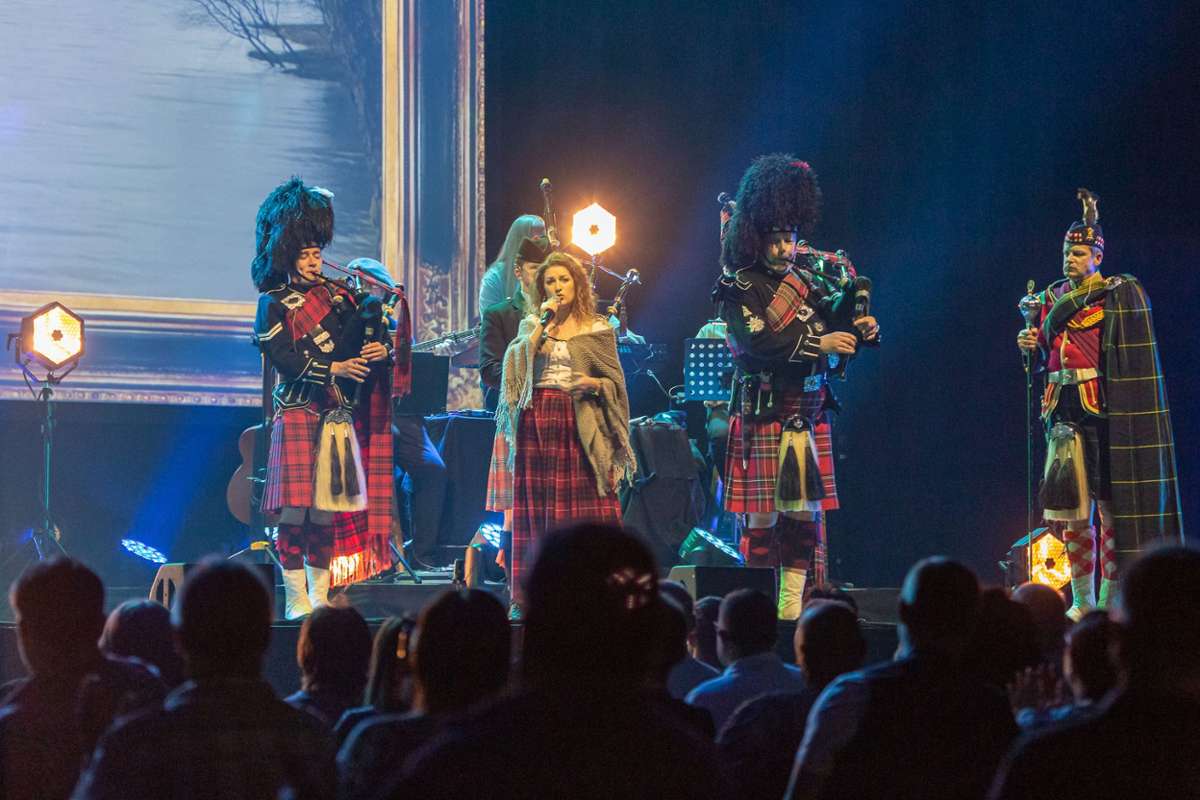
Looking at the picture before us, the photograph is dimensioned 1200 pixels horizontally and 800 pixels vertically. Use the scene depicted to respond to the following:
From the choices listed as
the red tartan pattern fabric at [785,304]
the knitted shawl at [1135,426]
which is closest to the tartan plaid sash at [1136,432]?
the knitted shawl at [1135,426]

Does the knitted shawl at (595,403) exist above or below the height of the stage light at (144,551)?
above

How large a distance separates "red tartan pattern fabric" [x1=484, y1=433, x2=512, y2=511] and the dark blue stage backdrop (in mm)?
2546

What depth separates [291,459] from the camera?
634cm

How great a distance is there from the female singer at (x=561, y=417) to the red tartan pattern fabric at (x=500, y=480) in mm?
328

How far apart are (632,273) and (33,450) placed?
3.62 meters

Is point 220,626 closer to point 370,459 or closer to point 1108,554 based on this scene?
point 370,459

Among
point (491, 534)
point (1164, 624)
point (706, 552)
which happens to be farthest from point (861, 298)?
point (1164, 624)

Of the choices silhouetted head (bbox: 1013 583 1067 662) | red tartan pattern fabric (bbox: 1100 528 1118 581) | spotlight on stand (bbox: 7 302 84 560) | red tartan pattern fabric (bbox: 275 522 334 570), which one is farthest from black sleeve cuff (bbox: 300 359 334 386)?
A: red tartan pattern fabric (bbox: 1100 528 1118 581)

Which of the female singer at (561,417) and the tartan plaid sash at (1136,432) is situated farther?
the tartan plaid sash at (1136,432)

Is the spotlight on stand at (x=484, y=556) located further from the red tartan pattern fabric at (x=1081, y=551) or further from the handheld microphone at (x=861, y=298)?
the red tartan pattern fabric at (x=1081, y=551)

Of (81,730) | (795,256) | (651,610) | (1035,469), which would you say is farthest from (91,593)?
(1035,469)

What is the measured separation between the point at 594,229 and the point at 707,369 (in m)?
1.58

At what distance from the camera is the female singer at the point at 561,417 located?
630 cm

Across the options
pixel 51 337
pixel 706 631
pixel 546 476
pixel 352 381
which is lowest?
pixel 706 631
